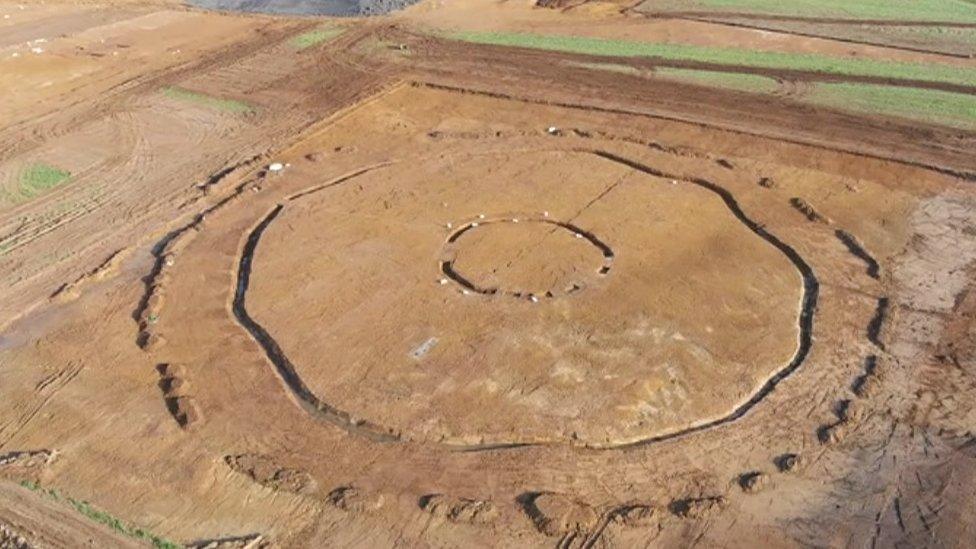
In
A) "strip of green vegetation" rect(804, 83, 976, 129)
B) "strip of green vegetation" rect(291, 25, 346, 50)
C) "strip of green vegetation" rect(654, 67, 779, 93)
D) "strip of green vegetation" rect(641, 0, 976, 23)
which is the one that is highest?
"strip of green vegetation" rect(641, 0, 976, 23)

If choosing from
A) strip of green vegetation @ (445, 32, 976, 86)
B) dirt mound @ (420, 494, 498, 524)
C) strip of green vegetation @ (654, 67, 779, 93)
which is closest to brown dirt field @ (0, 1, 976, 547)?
dirt mound @ (420, 494, 498, 524)

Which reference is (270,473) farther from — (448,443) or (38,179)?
(38,179)

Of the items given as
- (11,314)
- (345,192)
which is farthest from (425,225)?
(11,314)

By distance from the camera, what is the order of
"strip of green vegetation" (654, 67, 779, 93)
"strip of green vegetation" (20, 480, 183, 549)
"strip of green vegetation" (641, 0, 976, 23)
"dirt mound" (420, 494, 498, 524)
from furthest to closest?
"strip of green vegetation" (641, 0, 976, 23), "strip of green vegetation" (654, 67, 779, 93), "dirt mound" (420, 494, 498, 524), "strip of green vegetation" (20, 480, 183, 549)

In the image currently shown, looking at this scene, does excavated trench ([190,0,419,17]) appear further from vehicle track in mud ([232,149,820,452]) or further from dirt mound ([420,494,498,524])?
dirt mound ([420,494,498,524])

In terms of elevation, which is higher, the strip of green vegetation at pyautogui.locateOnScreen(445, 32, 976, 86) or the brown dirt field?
the strip of green vegetation at pyautogui.locateOnScreen(445, 32, 976, 86)

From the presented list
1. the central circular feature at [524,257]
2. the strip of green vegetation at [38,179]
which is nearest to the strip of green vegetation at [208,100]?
the strip of green vegetation at [38,179]
